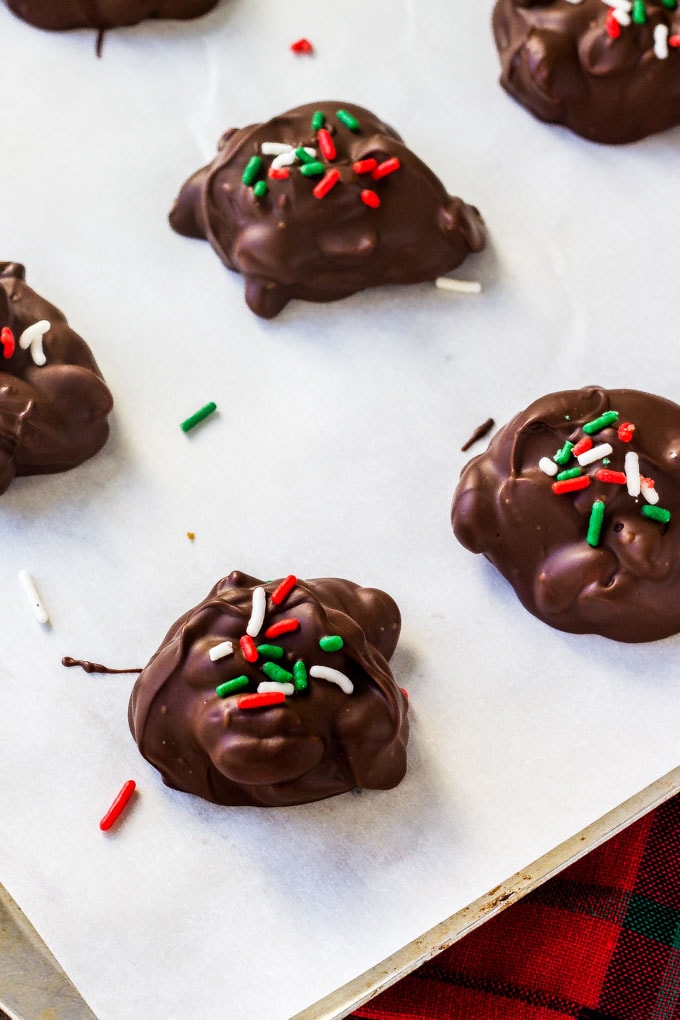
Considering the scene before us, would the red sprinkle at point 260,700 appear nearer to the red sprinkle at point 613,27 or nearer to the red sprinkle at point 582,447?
the red sprinkle at point 582,447

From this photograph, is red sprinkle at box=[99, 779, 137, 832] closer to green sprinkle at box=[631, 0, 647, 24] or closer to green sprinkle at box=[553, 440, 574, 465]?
green sprinkle at box=[553, 440, 574, 465]

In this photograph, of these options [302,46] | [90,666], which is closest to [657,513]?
[90,666]

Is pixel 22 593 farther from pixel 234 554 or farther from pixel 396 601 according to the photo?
pixel 396 601

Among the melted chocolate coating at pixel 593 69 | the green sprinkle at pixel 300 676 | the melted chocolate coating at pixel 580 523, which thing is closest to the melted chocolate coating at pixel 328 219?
the melted chocolate coating at pixel 593 69

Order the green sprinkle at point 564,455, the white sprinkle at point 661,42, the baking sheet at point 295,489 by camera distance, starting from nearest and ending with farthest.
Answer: the baking sheet at point 295,489, the green sprinkle at point 564,455, the white sprinkle at point 661,42

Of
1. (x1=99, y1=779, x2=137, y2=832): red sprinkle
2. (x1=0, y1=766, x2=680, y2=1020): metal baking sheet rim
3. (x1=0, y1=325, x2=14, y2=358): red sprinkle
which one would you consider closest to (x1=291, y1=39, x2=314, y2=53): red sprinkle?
(x1=0, y1=325, x2=14, y2=358): red sprinkle

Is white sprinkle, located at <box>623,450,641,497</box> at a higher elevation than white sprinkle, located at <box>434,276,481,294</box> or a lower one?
lower
